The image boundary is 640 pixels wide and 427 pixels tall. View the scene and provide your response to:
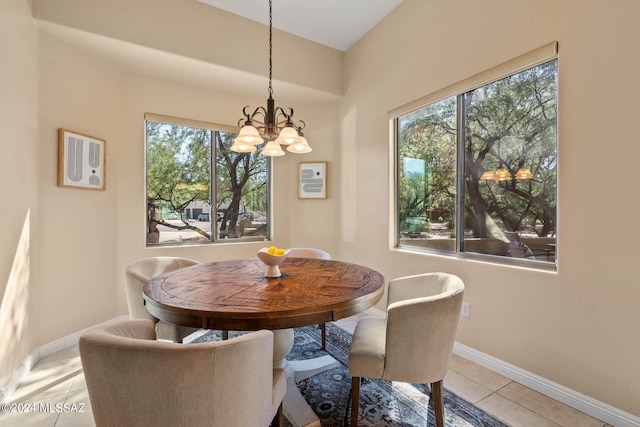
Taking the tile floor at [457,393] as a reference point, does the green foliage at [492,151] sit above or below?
above

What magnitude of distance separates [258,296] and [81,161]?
2467 mm

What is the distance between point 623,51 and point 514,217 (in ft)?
3.64

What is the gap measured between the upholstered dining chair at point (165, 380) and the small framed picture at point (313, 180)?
3.04m

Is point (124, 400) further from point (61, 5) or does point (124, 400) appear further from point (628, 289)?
point (61, 5)

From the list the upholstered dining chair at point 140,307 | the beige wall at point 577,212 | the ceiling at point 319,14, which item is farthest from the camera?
the ceiling at point 319,14

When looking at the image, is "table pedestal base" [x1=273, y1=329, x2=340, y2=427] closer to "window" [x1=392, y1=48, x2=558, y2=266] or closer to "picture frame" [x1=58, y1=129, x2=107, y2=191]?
"window" [x1=392, y1=48, x2=558, y2=266]

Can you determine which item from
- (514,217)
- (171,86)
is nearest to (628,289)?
(514,217)

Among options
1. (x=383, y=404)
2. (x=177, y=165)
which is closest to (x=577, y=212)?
(x=383, y=404)

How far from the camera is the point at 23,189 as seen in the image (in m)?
2.21

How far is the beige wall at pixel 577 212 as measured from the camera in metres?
1.61

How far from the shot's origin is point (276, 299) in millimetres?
1427

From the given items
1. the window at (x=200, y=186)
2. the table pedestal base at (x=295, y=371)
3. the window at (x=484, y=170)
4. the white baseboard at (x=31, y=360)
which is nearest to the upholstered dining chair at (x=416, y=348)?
the table pedestal base at (x=295, y=371)

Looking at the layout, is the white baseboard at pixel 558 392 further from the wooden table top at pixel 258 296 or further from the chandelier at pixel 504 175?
the chandelier at pixel 504 175

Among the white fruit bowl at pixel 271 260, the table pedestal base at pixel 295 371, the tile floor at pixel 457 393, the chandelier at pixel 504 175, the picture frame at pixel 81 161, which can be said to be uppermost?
the picture frame at pixel 81 161
